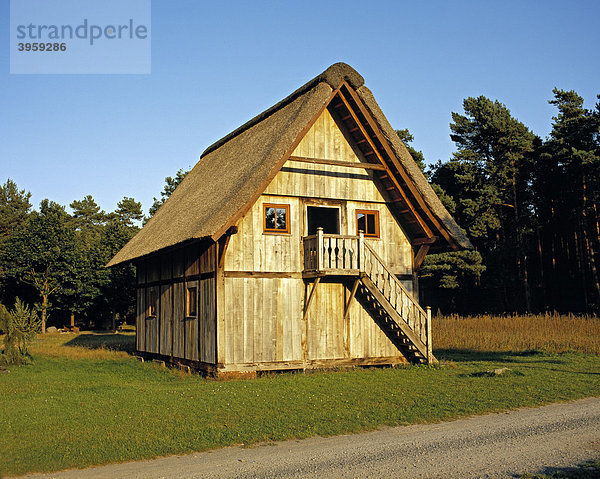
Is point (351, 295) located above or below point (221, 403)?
above

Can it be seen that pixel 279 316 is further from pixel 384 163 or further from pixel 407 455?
pixel 407 455

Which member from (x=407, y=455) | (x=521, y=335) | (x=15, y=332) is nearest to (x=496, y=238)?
(x=521, y=335)

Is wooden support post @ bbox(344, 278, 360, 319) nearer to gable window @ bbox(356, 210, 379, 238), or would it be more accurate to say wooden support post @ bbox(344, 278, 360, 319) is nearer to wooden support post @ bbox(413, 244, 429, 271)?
gable window @ bbox(356, 210, 379, 238)

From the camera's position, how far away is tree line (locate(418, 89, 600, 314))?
47.8m

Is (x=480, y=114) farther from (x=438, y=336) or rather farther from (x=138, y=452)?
(x=138, y=452)

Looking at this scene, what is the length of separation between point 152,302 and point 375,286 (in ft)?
34.4

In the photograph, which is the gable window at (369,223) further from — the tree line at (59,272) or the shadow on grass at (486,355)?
the tree line at (59,272)

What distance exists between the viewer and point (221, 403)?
44.3 ft

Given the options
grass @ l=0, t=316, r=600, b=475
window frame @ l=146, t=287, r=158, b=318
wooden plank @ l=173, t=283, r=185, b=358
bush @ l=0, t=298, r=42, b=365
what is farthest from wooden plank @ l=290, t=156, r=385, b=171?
bush @ l=0, t=298, r=42, b=365

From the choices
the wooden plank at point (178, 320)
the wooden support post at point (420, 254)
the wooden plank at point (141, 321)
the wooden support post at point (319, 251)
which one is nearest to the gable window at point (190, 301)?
the wooden plank at point (178, 320)

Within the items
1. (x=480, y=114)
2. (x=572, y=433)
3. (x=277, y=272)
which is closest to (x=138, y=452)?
(x=572, y=433)

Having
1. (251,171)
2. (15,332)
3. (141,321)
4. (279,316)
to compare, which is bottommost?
(15,332)

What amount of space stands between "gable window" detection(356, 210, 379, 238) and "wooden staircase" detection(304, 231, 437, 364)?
165 centimetres

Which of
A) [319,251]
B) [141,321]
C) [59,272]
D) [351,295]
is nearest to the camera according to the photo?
[319,251]
